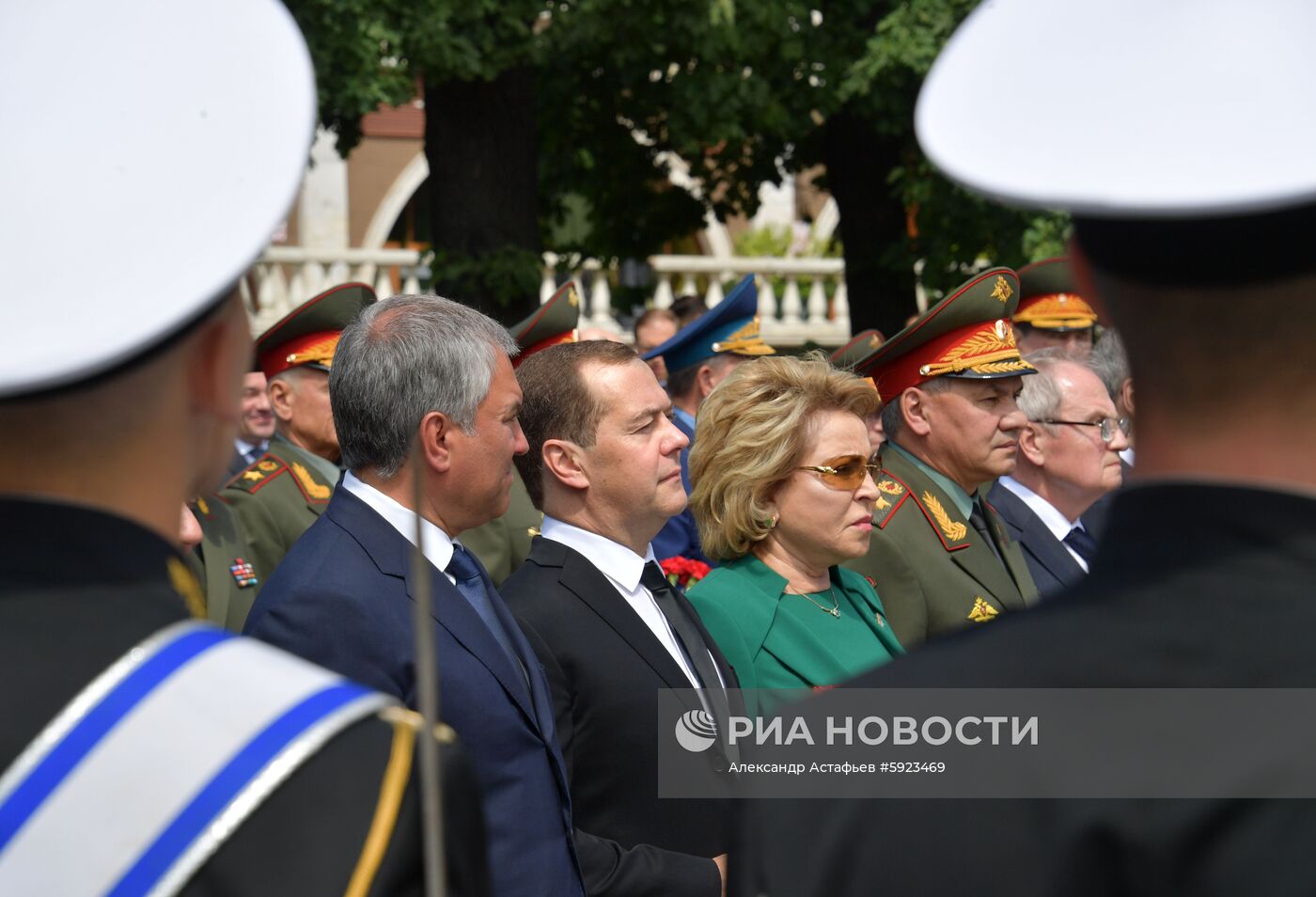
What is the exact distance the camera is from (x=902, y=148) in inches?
567

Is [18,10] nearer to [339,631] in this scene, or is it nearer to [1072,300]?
[339,631]

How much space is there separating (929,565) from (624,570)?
1.35m

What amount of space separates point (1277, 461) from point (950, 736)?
1.13 feet

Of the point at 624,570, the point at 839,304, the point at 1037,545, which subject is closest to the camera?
the point at 624,570

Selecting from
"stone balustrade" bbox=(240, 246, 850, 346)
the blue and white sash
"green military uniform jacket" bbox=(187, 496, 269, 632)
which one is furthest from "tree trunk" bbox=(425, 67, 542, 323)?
the blue and white sash

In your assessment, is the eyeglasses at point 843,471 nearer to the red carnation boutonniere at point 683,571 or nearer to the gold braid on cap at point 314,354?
the red carnation boutonniere at point 683,571

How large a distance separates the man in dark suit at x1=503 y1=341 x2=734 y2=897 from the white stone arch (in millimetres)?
24495

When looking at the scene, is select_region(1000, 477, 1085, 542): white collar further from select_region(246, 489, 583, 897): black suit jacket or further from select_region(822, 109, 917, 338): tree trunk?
select_region(822, 109, 917, 338): tree trunk

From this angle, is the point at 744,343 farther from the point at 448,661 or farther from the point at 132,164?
the point at 132,164

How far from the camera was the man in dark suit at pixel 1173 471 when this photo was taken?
4.41ft

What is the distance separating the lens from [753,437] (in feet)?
15.0

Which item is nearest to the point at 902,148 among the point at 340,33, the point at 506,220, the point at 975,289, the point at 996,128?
the point at 506,220

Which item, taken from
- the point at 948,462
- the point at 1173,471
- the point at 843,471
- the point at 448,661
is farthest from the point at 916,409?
the point at 1173,471

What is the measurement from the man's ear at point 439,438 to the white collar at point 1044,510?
9.89 ft
